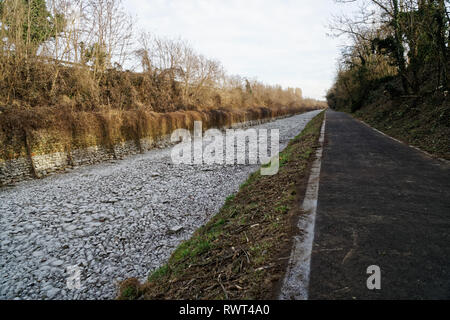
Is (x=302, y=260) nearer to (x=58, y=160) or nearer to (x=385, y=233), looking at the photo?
(x=385, y=233)

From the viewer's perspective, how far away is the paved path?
2.12 m

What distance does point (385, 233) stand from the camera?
297 centimetres

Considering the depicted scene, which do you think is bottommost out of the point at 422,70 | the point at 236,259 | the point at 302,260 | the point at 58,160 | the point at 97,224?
the point at 97,224

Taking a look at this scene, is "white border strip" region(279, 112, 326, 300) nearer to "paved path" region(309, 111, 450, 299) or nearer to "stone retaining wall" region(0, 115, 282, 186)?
"paved path" region(309, 111, 450, 299)

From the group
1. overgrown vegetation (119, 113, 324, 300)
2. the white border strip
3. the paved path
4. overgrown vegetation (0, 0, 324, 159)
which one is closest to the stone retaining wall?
overgrown vegetation (0, 0, 324, 159)

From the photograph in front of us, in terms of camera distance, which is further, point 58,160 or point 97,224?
point 58,160

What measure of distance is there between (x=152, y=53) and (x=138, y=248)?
23.9 m

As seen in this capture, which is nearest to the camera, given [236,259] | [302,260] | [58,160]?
[302,260]

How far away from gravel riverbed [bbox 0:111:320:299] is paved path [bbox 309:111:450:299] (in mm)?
2951

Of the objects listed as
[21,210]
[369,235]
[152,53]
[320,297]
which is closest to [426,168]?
[369,235]

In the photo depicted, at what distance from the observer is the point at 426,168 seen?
5742 millimetres

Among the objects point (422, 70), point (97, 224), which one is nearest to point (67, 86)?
point (97, 224)

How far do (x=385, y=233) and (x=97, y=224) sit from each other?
578 centimetres
